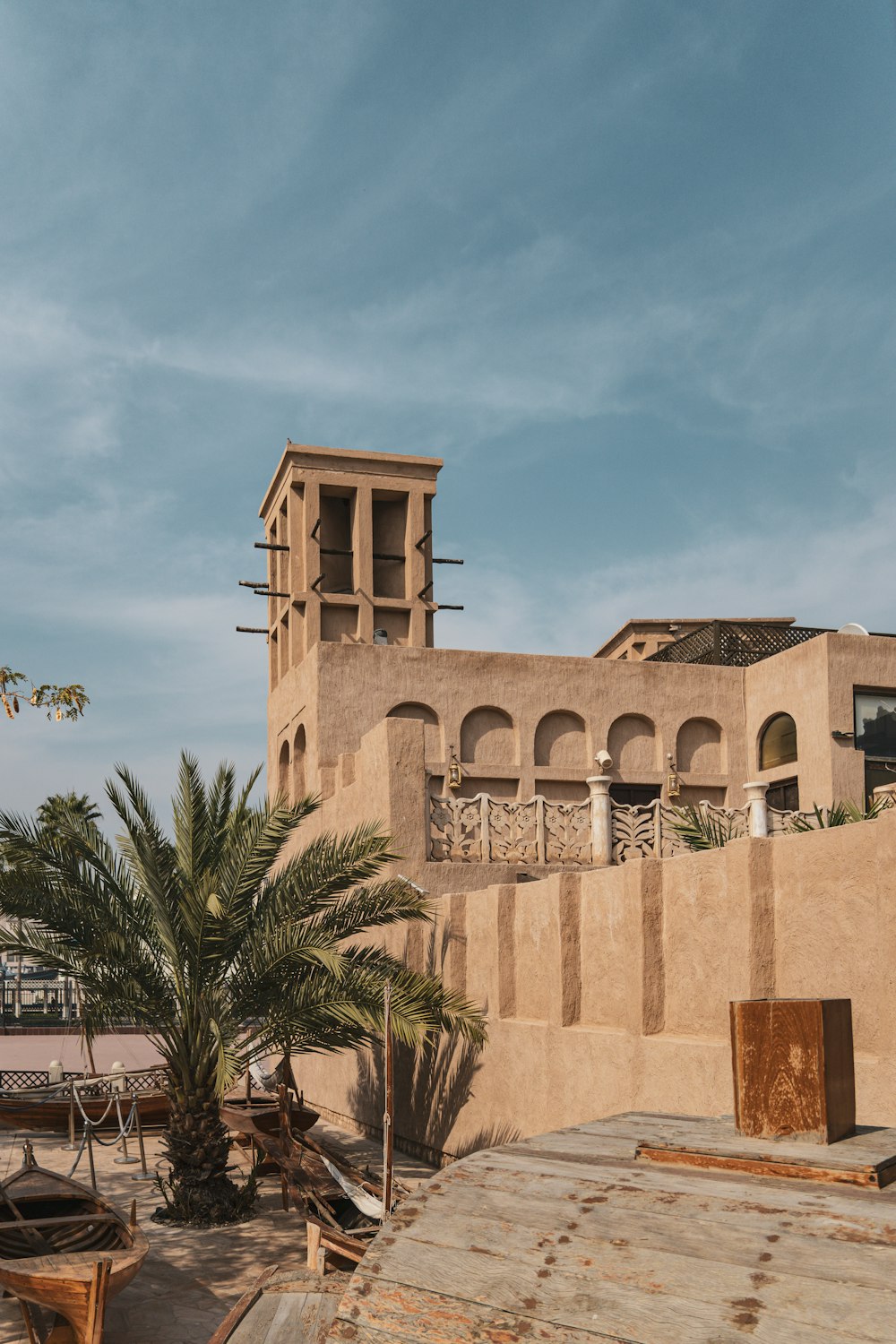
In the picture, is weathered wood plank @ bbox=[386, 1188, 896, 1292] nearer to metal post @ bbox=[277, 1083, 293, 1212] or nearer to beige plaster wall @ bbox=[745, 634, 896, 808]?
metal post @ bbox=[277, 1083, 293, 1212]

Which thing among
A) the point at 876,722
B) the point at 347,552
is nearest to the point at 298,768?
the point at 347,552

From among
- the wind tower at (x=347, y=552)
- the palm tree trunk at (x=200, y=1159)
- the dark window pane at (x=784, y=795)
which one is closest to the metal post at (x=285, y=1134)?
the palm tree trunk at (x=200, y=1159)

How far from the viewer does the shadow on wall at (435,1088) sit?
14.8 metres

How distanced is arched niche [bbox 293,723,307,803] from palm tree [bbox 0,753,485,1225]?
28.3 feet

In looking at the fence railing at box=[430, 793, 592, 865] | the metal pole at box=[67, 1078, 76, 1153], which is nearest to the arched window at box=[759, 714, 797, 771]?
the fence railing at box=[430, 793, 592, 865]

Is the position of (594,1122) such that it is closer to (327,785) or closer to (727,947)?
(727,947)

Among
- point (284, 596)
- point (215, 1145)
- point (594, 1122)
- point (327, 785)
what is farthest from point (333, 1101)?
point (594, 1122)

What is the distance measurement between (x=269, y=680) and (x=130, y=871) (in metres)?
14.9

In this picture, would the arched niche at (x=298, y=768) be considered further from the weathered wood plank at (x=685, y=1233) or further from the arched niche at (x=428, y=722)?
the weathered wood plank at (x=685, y=1233)

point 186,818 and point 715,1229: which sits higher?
point 186,818

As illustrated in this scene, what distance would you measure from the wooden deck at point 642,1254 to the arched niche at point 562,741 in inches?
755

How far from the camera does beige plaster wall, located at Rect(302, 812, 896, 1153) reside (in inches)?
341

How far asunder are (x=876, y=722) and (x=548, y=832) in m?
6.68

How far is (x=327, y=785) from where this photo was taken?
69.6 feet
